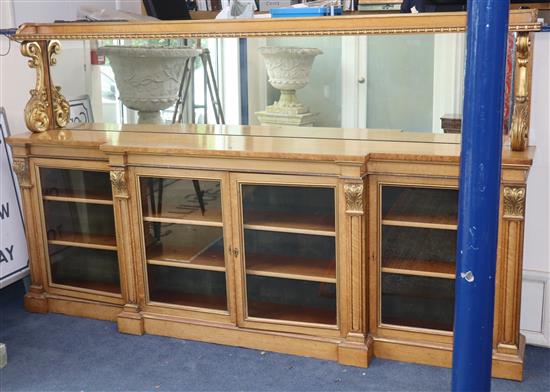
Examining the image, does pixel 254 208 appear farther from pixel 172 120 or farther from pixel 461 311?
pixel 461 311

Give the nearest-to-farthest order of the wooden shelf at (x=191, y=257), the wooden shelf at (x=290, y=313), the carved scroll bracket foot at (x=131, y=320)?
the wooden shelf at (x=290, y=313)
the wooden shelf at (x=191, y=257)
the carved scroll bracket foot at (x=131, y=320)

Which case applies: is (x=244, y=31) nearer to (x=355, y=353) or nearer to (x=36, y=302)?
(x=355, y=353)

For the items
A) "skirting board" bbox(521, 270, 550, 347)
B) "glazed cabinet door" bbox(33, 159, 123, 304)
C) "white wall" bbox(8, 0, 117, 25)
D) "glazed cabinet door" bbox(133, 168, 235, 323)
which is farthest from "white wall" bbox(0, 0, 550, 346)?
"white wall" bbox(8, 0, 117, 25)

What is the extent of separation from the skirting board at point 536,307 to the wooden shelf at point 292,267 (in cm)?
86

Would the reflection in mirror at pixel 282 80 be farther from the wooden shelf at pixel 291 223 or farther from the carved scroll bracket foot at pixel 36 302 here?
the carved scroll bracket foot at pixel 36 302

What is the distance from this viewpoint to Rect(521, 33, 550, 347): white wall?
278cm

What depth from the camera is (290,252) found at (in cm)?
292

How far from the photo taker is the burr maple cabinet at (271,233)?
267 centimetres

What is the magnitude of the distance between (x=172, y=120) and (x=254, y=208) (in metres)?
0.82

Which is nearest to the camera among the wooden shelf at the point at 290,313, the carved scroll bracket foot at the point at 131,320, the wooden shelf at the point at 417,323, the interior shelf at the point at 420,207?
the interior shelf at the point at 420,207

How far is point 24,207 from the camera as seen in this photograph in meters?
3.35

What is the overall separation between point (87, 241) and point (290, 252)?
3.43ft

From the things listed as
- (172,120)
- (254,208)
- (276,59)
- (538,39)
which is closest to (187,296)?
(254,208)

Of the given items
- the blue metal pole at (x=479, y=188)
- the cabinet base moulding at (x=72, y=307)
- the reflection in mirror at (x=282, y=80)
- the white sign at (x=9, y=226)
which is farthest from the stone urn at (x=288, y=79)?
the blue metal pole at (x=479, y=188)
